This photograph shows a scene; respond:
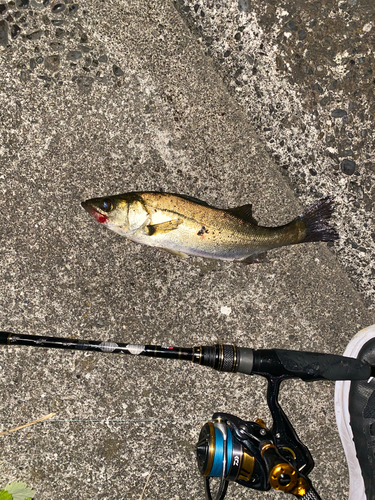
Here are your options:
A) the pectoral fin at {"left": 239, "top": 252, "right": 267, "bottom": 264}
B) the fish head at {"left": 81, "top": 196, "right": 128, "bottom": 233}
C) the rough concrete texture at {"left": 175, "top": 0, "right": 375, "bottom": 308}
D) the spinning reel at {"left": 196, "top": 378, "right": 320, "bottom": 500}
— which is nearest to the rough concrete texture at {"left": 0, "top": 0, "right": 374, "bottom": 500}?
the rough concrete texture at {"left": 175, "top": 0, "right": 375, "bottom": 308}

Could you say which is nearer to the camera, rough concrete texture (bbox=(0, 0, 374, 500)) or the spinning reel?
the spinning reel

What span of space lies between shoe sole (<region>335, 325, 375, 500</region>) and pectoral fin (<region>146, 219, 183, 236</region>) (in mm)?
1552

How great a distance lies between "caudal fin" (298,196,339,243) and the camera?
107 inches

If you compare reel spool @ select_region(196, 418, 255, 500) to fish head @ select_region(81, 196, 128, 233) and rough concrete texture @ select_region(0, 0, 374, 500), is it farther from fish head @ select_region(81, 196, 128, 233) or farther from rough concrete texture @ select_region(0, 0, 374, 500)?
fish head @ select_region(81, 196, 128, 233)

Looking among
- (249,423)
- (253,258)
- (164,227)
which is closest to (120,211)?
(164,227)

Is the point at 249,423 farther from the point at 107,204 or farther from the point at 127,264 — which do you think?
the point at 107,204

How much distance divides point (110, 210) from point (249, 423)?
5.13 feet

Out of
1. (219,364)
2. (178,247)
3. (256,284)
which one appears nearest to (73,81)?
(178,247)

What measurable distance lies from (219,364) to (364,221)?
4.80 ft

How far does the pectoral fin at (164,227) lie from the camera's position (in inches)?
96.3

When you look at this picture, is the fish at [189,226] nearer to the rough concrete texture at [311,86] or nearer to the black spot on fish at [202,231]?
the black spot on fish at [202,231]

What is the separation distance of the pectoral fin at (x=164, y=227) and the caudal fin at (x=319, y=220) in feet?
2.89

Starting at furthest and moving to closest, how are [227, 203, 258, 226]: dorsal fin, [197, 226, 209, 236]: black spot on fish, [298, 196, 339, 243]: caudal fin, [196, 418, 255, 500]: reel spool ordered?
1. [298, 196, 339, 243]: caudal fin
2. [227, 203, 258, 226]: dorsal fin
3. [197, 226, 209, 236]: black spot on fish
4. [196, 418, 255, 500]: reel spool

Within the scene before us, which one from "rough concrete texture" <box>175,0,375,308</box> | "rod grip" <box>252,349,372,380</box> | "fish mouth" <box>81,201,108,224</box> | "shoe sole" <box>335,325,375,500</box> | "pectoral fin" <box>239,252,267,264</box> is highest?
"rough concrete texture" <box>175,0,375,308</box>
